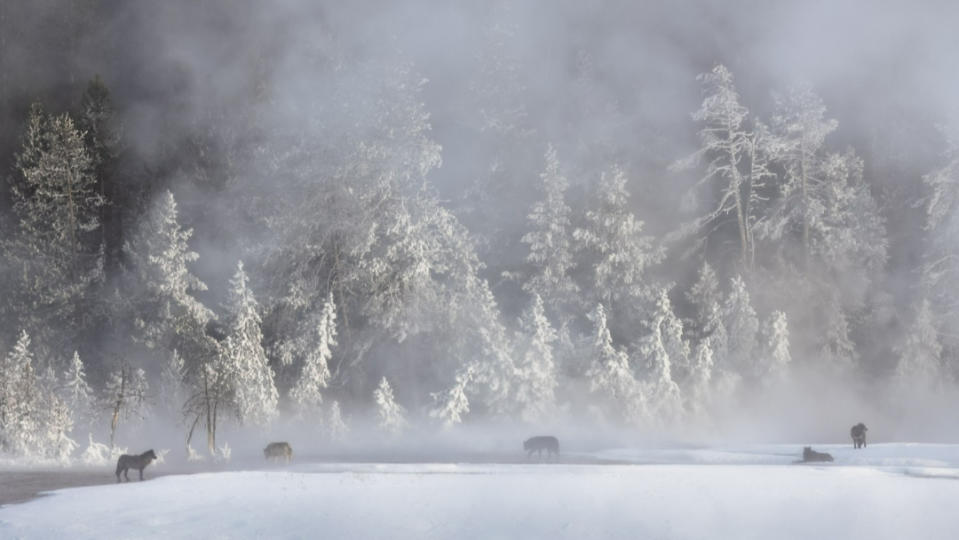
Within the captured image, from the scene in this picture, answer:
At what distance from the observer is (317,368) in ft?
162

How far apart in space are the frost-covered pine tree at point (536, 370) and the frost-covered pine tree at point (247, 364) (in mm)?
12258

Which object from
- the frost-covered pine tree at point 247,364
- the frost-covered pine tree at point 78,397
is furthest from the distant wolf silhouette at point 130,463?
the frost-covered pine tree at point 78,397

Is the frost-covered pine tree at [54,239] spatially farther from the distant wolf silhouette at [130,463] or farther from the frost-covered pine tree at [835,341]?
the frost-covered pine tree at [835,341]

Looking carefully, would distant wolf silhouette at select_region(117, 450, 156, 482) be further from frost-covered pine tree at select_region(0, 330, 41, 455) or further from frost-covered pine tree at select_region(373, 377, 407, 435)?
frost-covered pine tree at select_region(373, 377, 407, 435)

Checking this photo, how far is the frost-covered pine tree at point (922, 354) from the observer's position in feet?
180

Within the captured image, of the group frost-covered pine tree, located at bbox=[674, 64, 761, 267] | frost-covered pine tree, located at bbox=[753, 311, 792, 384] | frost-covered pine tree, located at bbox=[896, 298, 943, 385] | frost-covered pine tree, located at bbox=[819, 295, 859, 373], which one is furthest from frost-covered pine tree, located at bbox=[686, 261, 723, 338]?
frost-covered pine tree, located at bbox=[896, 298, 943, 385]

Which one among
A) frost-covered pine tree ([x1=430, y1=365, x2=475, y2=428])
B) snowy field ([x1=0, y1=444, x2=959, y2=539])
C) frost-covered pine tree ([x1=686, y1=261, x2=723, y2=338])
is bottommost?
snowy field ([x1=0, y1=444, x2=959, y2=539])

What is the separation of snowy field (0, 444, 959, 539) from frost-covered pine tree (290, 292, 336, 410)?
20.1 m

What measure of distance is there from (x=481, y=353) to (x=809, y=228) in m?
22.3

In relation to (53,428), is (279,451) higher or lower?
lower

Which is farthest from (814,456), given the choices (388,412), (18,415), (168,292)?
(168,292)

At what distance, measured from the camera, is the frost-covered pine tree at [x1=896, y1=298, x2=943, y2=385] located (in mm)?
54781

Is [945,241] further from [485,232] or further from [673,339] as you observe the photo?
[485,232]

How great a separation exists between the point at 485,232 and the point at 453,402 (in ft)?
51.5
